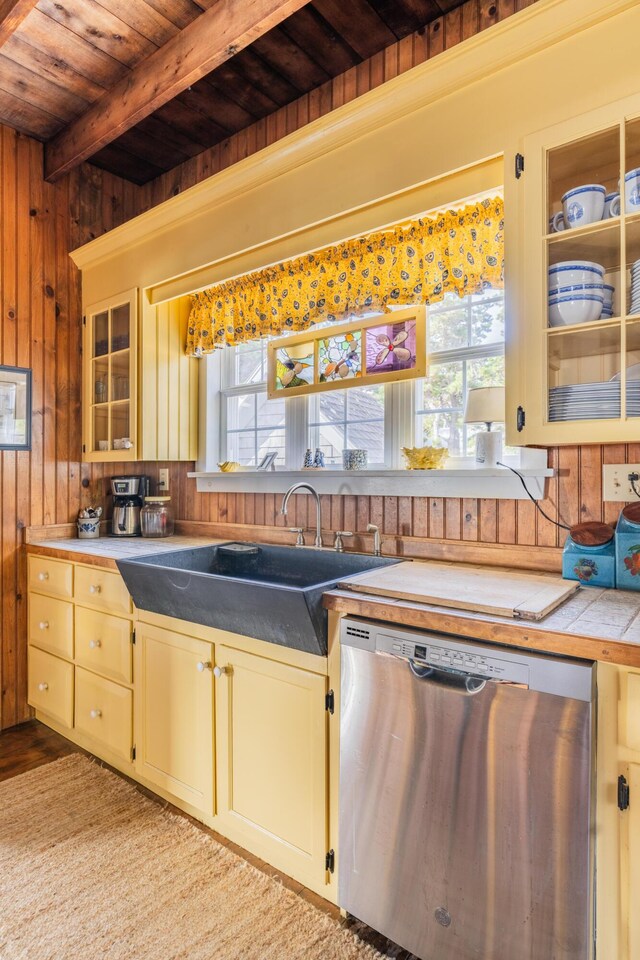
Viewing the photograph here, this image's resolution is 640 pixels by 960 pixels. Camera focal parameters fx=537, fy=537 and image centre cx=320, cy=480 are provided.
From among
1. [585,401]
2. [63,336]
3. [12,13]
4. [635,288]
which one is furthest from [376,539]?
[12,13]

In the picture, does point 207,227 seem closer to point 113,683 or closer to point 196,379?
point 196,379

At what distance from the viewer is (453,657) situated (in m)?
1.25

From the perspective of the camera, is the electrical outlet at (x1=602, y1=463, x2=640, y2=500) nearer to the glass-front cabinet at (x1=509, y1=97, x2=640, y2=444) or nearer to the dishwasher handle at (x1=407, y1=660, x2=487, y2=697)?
the glass-front cabinet at (x1=509, y1=97, x2=640, y2=444)

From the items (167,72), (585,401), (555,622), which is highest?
(167,72)

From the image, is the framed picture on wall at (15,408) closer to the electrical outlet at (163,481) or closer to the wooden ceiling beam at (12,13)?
the electrical outlet at (163,481)

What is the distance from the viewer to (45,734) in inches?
105

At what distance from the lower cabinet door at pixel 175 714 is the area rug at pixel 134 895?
0.15 meters

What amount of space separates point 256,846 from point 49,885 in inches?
25.6

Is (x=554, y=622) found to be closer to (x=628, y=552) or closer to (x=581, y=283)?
(x=628, y=552)

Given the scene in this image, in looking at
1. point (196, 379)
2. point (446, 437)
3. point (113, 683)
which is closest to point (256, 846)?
point (113, 683)

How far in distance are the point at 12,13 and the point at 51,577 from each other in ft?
7.36

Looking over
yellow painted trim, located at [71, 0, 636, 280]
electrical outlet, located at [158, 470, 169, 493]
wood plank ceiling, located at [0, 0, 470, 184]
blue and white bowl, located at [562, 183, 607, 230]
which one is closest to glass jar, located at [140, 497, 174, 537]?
electrical outlet, located at [158, 470, 169, 493]

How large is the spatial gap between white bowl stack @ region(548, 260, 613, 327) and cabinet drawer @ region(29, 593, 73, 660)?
2.29 metres

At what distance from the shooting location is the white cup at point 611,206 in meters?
1.37
